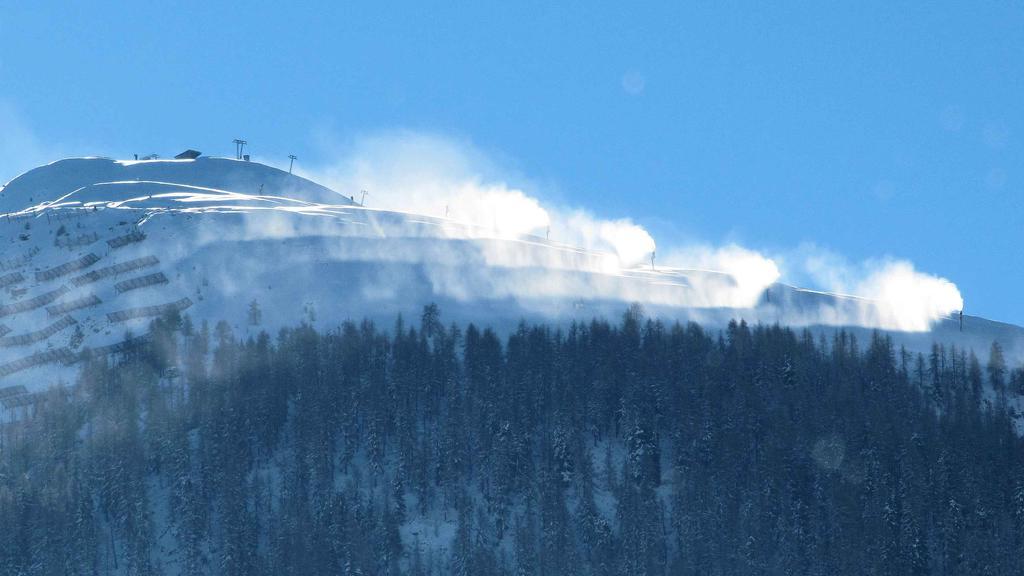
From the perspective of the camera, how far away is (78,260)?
186 meters

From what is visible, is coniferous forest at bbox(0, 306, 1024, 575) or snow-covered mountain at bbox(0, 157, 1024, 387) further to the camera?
snow-covered mountain at bbox(0, 157, 1024, 387)

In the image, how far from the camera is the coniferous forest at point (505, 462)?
121m

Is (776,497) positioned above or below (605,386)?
below

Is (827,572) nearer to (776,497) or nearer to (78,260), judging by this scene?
→ (776,497)

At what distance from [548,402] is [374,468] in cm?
1940

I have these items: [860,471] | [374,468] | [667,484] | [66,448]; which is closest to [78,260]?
[66,448]

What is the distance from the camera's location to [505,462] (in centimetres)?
12950

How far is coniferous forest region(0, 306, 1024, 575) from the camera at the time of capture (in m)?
121

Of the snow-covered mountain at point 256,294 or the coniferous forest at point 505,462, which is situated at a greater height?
the snow-covered mountain at point 256,294

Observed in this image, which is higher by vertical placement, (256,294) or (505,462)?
(256,294)

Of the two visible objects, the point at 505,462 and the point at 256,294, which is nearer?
the point at 505,462

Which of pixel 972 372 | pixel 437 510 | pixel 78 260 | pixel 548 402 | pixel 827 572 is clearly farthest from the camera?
pixel 78 260

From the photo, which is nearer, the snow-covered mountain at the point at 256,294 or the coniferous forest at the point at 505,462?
the coniferous forest at the point at 505,462

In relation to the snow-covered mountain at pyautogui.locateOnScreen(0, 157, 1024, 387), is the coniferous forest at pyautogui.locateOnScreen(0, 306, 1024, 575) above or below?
below
